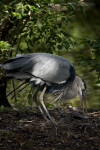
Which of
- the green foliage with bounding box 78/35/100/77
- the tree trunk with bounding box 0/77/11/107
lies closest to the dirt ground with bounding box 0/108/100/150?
the green foliage with bounding box 78/35/100/77

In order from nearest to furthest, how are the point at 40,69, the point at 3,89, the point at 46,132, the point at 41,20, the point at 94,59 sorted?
the point at 46,132, the point at 40,69, the point at 94,59, the point at 41,20, the point at 3,89

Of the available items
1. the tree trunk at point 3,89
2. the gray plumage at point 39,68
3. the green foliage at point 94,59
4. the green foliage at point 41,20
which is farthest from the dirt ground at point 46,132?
the green foliage at point 41,20

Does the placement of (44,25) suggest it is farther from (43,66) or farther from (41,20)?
(43,66)

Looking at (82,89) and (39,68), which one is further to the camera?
(82,89)

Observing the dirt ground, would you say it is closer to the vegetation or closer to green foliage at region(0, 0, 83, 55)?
the vegetation

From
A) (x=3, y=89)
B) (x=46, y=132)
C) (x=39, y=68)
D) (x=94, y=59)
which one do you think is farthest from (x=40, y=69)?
(x=3, y=89)

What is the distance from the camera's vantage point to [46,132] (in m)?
4.07

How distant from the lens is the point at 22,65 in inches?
188

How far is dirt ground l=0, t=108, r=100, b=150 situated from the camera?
3648mm

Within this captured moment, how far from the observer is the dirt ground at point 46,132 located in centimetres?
365

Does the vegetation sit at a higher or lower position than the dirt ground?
higher

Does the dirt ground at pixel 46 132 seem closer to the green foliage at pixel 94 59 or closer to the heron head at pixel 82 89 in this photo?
the heron head at pixel 82 89

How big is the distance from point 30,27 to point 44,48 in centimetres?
57

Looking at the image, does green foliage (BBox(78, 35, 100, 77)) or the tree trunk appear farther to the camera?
the tree trunk
